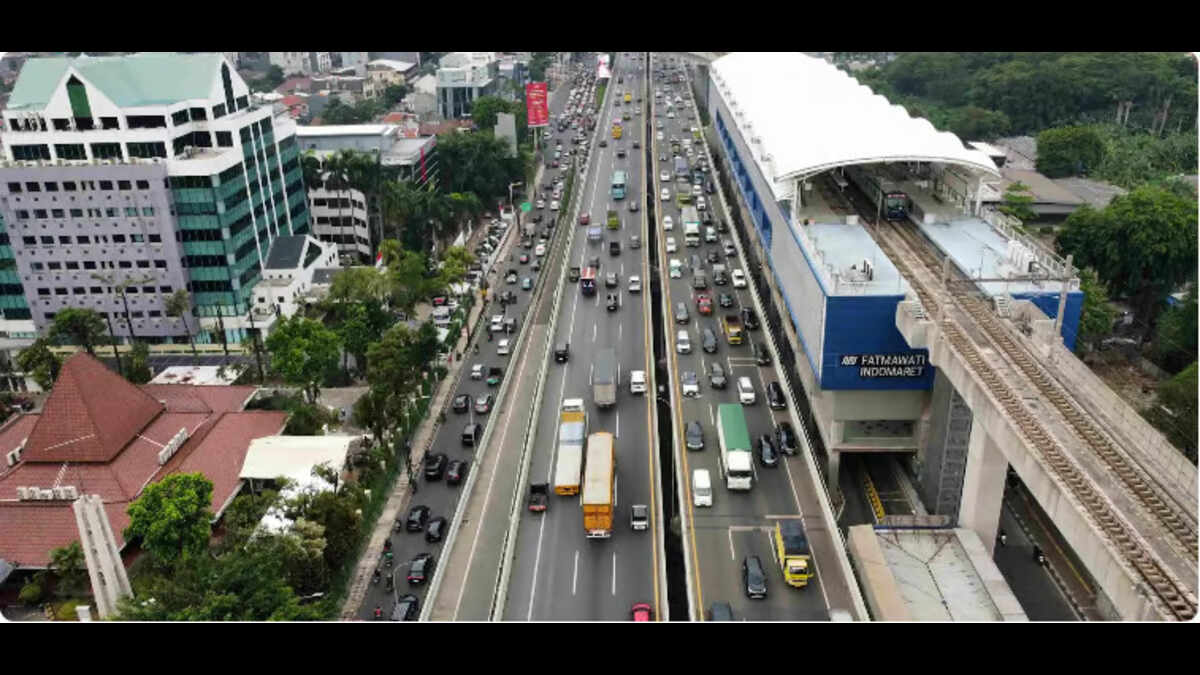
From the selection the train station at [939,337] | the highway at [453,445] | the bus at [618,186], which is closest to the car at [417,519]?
the highway at [453,445]

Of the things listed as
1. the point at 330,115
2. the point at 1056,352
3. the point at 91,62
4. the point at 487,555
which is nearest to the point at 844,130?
the point at 1056,352

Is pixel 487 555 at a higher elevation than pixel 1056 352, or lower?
lower

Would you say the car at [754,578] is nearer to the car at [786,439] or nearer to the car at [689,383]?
the car at [786,439]

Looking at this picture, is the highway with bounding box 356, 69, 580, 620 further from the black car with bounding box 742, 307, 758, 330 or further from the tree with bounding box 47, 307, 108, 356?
the tree with bounding box 47, 307, 108, 356

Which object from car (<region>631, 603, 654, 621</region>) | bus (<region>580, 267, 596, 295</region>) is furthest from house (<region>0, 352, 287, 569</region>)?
bus (<region>580, 267, 596, 295</region>)

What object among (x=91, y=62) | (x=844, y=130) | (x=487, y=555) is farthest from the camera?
(x=91, y=62)

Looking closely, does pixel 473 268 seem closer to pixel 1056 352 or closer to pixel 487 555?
pixel 487 555

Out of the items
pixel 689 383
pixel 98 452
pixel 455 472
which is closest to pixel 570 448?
pixel 455 472
